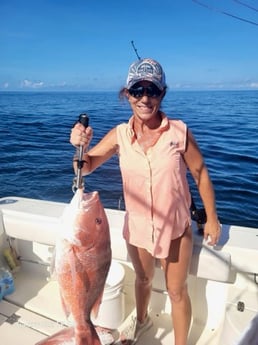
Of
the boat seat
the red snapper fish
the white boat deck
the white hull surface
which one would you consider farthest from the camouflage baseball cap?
the white boat deck

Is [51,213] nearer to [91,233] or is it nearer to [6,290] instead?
[6,290]

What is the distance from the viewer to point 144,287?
2574 mm

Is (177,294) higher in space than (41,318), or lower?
higher

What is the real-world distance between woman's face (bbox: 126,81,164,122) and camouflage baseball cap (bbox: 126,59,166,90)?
26 millimetres

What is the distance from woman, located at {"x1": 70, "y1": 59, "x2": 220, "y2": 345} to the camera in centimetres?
201

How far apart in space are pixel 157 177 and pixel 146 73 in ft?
2.12

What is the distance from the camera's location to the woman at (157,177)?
2.01 metres

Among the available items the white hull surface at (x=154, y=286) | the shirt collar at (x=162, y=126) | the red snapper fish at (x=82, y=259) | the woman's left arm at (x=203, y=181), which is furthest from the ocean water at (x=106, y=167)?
the red snapper fish at (x=82, y=259)

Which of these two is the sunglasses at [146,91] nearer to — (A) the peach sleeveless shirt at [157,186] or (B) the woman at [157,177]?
(B) the woman at [157,177]

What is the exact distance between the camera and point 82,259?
5.55 feet

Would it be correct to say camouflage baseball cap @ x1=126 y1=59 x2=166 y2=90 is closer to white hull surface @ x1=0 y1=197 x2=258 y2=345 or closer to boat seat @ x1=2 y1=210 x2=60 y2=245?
white hull surface @ x1=0 y1=197 x2=258 y2=345

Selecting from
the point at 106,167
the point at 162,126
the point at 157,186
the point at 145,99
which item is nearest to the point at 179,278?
the point at 157,186

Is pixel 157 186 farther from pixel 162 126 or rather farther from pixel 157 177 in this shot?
pixel 162 126

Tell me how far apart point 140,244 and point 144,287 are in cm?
52
